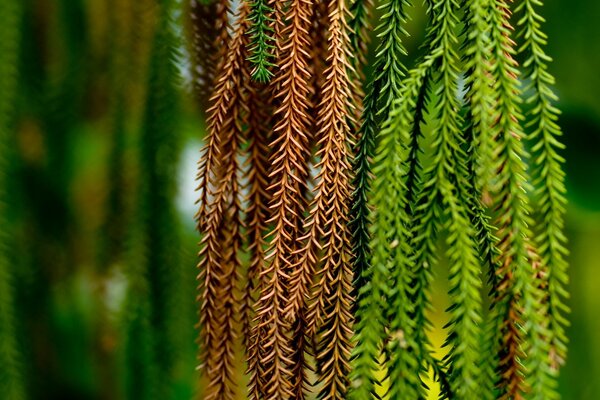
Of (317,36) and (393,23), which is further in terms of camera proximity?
(317,36)

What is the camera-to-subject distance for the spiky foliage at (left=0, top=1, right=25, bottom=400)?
34.8 inches

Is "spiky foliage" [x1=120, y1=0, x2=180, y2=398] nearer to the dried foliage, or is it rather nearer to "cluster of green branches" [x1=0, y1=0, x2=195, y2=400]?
"cluster of green branches" [x1=0, y1=0, x2=195, y2=400]

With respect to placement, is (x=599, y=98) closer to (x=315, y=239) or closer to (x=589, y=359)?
(x=589, y=359)

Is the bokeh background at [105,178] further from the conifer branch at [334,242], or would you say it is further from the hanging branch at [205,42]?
the conifer branch at [334,242]

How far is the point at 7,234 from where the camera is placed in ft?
3.04

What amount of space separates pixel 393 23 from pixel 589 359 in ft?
2.78

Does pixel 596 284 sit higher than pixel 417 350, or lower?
lower

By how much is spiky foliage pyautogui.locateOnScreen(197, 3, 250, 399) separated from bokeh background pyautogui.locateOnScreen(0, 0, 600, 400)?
0.97ft

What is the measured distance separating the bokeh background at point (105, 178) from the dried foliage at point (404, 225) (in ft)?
1.31

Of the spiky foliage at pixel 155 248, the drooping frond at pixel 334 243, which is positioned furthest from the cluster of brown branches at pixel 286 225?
the spiky foliage at pixel 155 248

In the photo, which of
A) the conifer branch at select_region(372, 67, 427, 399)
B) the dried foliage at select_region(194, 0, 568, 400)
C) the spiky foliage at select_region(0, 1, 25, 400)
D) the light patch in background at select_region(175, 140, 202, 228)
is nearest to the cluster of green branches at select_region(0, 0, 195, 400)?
the spiky foliage at select_region(0, 1, 25, 400)

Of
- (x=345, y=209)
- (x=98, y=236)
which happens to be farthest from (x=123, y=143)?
(x=345, y=209)

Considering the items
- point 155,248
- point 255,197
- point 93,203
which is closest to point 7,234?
point 155,248

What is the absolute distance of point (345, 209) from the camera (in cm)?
56
